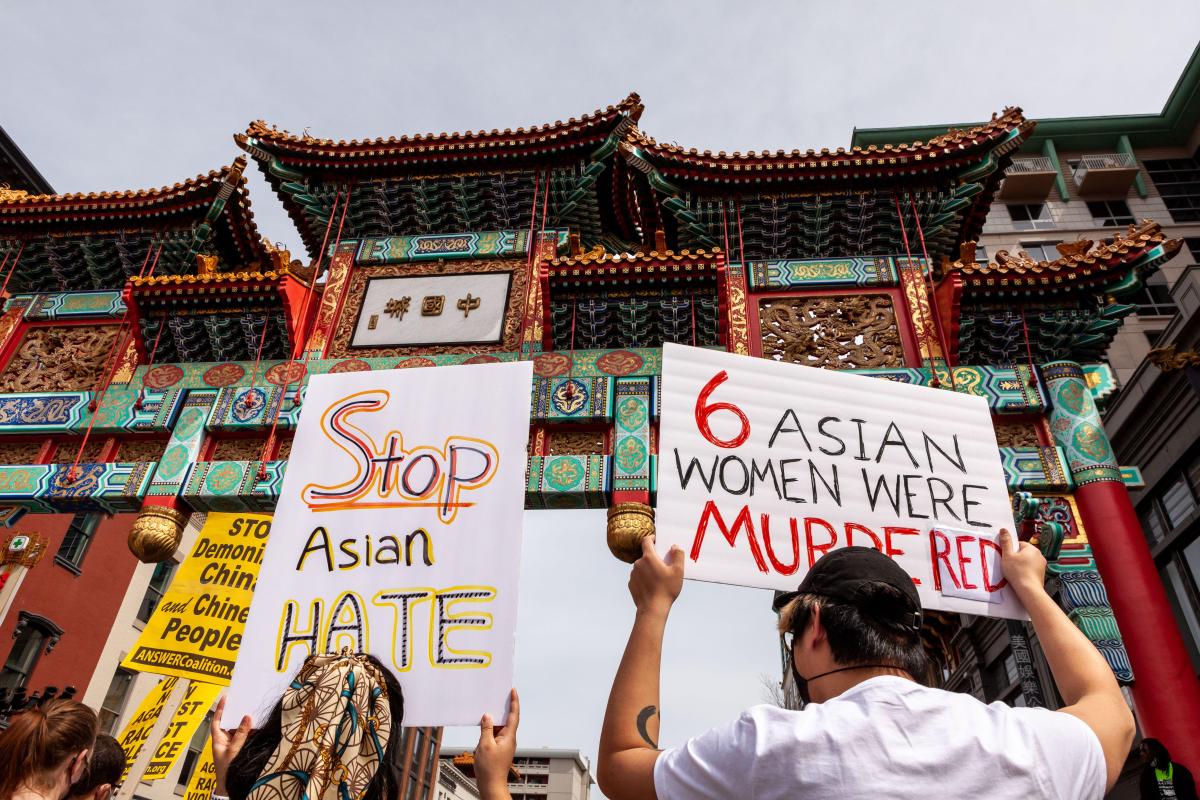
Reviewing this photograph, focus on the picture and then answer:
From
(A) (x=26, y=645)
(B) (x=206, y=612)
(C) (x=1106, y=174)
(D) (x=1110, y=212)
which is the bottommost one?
(B) (x=206, y=612)

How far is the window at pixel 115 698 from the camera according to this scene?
19.3 metres

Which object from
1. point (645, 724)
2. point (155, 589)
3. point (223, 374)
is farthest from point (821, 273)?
point (155, 589)

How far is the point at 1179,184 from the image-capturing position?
2572 centimetres

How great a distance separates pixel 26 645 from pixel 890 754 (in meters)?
20.6

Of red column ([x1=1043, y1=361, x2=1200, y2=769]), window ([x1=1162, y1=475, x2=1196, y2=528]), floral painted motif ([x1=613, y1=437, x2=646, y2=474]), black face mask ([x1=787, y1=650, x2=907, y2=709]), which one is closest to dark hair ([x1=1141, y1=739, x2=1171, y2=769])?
red column ([x1=1043, y1=361, x2=1200, y2=769])

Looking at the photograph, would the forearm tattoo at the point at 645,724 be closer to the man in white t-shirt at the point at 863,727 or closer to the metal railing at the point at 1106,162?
→ the man in white t-shirt at the point at 863,727

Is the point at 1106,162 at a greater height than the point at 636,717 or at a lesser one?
greater

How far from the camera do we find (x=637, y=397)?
27.9 ft

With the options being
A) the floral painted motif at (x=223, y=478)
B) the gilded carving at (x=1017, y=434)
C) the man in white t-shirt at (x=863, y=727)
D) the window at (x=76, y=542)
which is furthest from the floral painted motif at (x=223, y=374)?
the window at (x=76, y=542)

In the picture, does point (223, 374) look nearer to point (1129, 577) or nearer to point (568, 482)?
point (568, 482)

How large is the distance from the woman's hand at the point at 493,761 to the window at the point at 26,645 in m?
18.9

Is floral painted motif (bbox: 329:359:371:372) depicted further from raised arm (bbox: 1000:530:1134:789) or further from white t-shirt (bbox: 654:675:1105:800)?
white t-shirt (bbox: 654:675:1105:800)

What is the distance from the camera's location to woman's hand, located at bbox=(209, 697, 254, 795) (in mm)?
2175

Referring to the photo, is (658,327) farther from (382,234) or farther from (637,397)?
(382,234)
